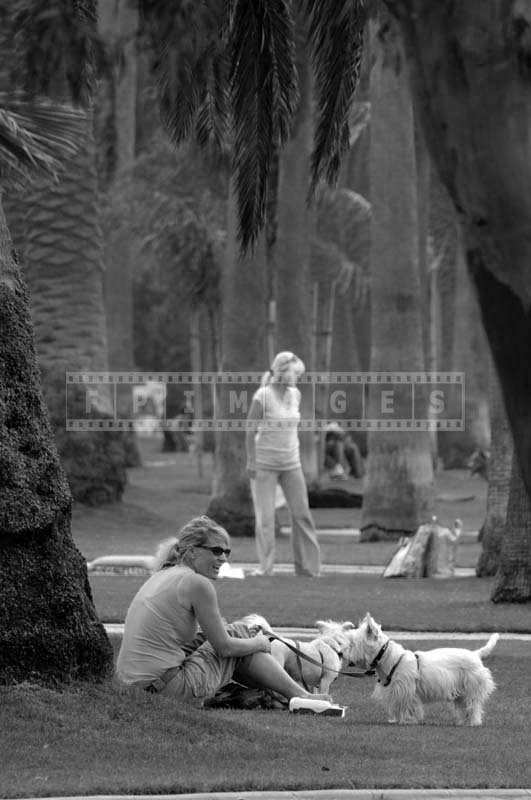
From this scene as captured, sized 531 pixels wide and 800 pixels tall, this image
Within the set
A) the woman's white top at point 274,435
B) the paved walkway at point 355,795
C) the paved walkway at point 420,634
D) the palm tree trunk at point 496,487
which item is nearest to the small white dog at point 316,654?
the paved walkway at point 355,795

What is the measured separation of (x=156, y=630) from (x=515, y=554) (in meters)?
5.58

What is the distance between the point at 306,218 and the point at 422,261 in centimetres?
353

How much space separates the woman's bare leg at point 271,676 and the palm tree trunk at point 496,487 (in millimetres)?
6967

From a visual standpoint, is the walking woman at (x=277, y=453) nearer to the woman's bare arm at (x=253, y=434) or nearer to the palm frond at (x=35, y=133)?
the woman's bare arm at (x=253, y=434)

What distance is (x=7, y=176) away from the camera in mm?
14562

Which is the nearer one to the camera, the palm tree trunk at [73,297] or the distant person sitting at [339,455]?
the palm tree trunk at [73,297]

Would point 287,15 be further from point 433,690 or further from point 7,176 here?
point 7,176

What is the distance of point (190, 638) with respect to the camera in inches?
339

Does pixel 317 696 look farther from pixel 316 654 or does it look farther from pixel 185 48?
pixel 185 48

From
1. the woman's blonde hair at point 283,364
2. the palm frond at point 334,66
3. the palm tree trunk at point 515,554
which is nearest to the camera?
the palm frond at point 334,66

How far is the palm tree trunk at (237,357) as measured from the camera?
20828mm

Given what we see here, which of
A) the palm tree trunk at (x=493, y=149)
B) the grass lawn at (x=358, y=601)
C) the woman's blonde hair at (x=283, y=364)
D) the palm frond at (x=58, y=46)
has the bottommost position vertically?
the grass lawn at (x=358, y=601)

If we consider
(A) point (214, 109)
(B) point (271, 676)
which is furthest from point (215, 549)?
(A) point (214, 109)

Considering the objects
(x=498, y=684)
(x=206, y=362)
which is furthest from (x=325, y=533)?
(x=206, y=362)
